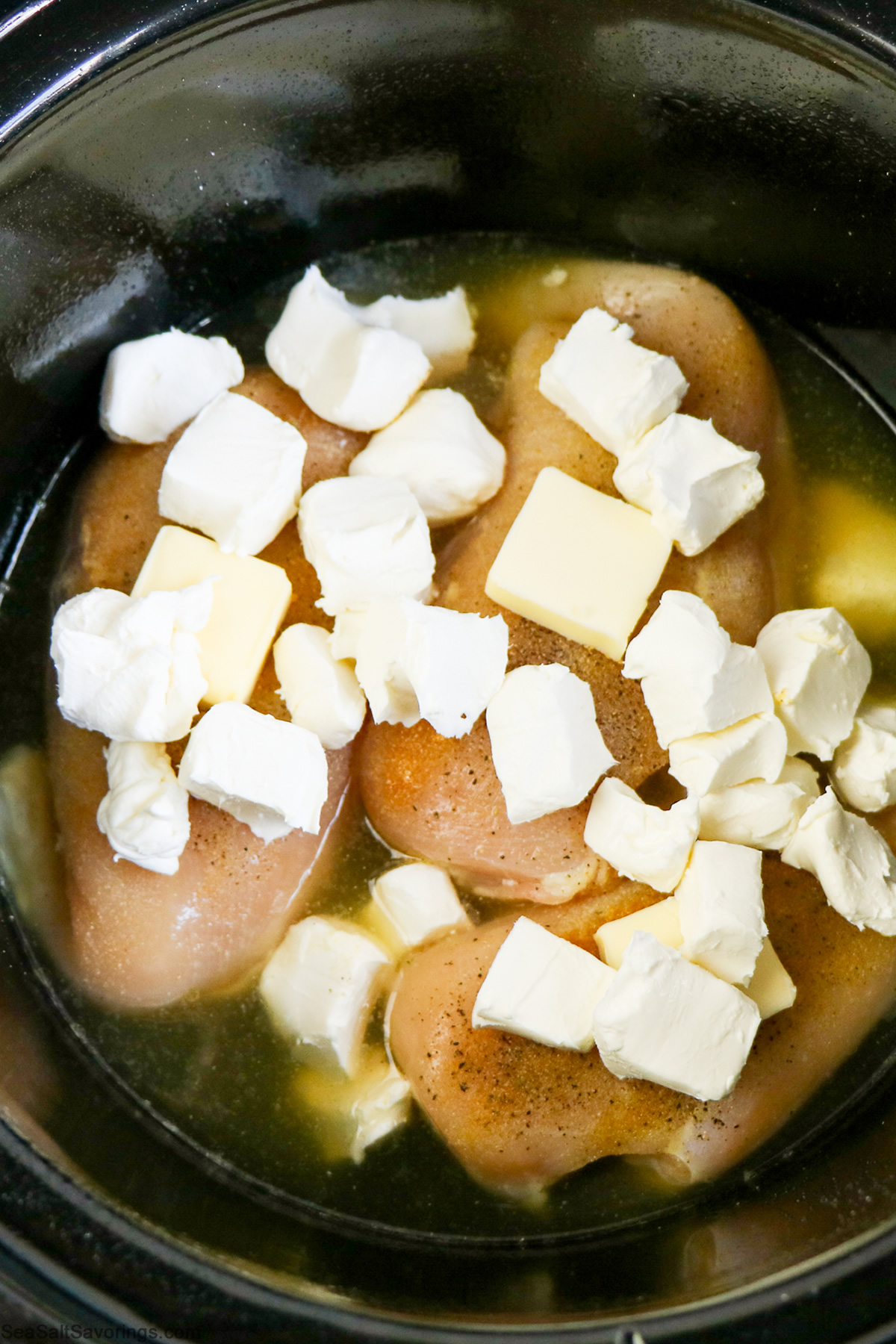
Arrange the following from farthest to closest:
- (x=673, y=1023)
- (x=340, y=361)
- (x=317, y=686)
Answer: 1. (x=340, y=361)
2. (x=317, y=686)
3. (x=673, y=1023)

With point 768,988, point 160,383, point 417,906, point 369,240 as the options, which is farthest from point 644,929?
point 369,240

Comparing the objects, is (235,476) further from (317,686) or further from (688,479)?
(688,479)

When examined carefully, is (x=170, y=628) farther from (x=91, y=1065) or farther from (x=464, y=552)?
(x=91, y=1065)

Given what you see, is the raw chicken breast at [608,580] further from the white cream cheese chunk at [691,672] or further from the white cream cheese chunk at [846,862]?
the white cream cheese chunk at [846,862]

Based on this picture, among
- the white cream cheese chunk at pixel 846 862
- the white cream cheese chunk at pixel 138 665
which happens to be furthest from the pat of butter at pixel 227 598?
the white cream cheese chunk at pixel 846 862

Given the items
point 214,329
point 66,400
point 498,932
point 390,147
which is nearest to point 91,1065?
point 498,932

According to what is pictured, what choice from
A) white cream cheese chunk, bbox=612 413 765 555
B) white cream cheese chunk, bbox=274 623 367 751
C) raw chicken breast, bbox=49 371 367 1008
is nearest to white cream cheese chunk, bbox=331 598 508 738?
white cream cheese chunk, bbox=274 623 367 751

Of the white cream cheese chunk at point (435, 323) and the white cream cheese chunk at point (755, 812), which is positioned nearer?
the white cream cheese chunk at point (755, 812)
